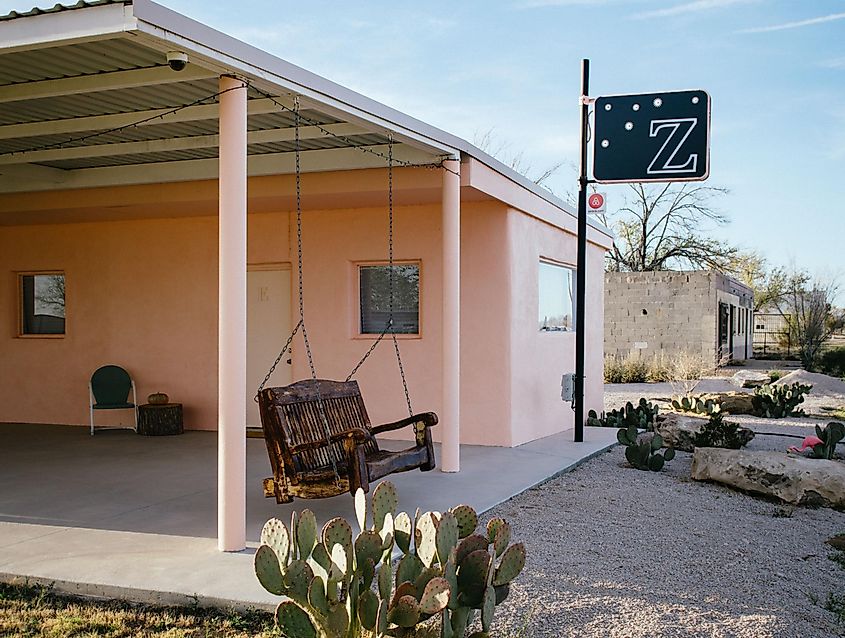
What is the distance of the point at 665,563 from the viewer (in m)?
5.86

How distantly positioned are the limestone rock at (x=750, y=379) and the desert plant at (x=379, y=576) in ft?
55.9

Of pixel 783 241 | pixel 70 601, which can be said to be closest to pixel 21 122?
pixel 70 601

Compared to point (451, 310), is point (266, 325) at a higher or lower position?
lower

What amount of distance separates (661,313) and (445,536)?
23.4 m

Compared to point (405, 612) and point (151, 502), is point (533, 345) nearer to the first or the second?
point (151, 502)

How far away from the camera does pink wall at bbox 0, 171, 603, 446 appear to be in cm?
1047

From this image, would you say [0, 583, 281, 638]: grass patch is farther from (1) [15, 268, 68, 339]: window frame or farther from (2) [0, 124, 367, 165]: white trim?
(1) [15, 268, 68, 339]: window frame

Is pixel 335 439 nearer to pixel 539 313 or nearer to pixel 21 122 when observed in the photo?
pixel 21 122

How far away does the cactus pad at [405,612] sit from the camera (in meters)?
3.53

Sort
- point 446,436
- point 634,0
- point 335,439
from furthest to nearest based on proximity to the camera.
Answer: point 634,0 < point 446,436 < point 335,439

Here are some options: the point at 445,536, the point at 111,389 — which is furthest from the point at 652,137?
the point at 445,536

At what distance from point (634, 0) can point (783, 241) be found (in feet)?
102

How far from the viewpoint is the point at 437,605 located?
3459mm

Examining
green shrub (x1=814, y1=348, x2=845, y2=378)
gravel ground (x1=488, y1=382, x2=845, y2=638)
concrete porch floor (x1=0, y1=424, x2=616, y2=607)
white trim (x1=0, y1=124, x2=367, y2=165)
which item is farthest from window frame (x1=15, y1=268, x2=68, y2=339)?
green shrub (x1=814, y1=348, x2=845, y2=378)
